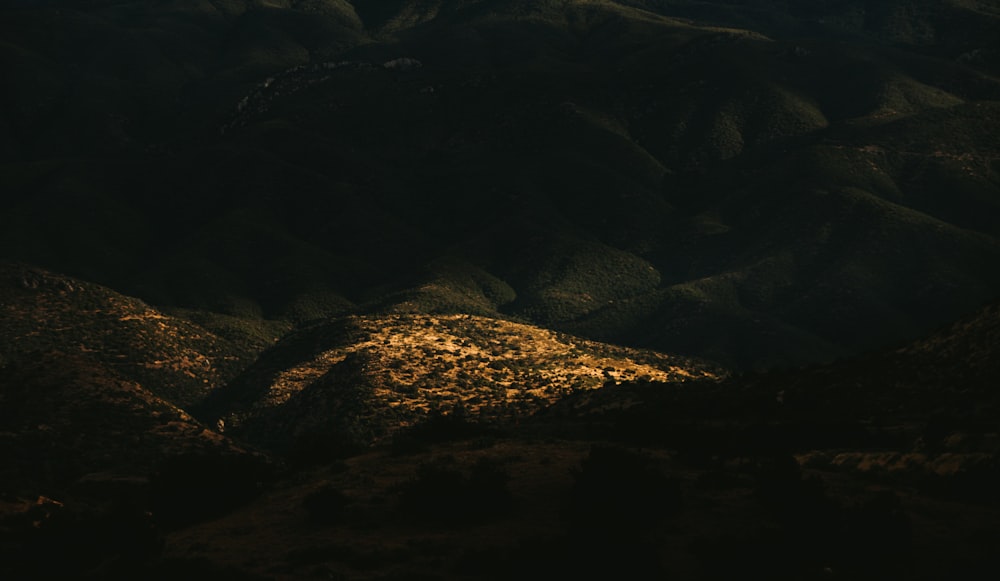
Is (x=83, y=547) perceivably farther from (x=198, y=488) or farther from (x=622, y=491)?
(x=622, y=491)

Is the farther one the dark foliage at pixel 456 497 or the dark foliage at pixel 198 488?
the dark foliage at pixel 198 488

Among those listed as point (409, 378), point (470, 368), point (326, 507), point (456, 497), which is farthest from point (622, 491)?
point (470, 368)

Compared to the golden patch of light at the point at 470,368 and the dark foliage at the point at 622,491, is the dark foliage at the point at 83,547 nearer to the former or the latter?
the dark foliage at the point at 622,491

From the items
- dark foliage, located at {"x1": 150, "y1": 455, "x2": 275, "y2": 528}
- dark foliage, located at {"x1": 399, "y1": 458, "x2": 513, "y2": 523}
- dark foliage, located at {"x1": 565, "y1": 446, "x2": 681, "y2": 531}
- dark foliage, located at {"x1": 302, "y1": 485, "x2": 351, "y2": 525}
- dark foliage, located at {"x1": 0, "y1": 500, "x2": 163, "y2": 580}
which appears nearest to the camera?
dark foliage, located at {"x1": 0, "y1": 500, "x2": 163, "y2": 580}

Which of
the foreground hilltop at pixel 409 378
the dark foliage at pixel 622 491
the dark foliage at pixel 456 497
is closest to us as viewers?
the dark foliage at pixel 622 491

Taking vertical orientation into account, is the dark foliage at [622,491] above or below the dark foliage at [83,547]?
above

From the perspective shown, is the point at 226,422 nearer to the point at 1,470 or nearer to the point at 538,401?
the point at 538,401

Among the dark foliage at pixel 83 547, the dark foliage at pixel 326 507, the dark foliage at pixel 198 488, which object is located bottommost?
the dark foliage at pixel 198 488

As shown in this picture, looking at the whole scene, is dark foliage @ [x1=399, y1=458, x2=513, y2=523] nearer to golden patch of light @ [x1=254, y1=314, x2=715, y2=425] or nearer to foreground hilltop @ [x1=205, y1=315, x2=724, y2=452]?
foreground hilltop @ [x1=205, y1=315, x2=724, y2=452]

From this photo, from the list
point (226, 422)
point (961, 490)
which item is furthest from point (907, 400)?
point (226, 422)

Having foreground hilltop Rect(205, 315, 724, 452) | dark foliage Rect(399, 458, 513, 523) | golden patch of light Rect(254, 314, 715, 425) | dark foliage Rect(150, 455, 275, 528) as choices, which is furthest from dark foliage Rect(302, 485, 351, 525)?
golden patch of light Rect(254, 314, 715, 425)

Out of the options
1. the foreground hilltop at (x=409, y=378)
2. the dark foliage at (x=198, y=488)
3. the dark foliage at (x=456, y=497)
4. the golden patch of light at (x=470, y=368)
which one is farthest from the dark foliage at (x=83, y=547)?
the golden patch of light at (x=470, y=368)

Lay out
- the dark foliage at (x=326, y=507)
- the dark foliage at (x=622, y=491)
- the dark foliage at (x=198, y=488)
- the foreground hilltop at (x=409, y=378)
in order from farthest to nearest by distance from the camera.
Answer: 1. the foreground hilltop at (x=409, y=378)
2. the dark foliage at (x=198, y=488)
3. the dark foliage at (x=326, y=507)
4. the dark foliage at (x=622, y=491)
